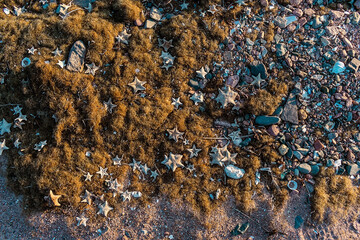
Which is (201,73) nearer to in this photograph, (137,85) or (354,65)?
(137,85)

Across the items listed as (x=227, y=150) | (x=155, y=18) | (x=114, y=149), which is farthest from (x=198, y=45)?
(x=114, y=149)

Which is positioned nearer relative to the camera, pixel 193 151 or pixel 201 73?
pixel 193 151

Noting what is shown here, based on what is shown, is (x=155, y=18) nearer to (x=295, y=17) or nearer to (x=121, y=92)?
(x=121, y=92)

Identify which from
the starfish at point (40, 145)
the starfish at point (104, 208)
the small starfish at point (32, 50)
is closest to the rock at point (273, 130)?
the starfish at point (104, 208)

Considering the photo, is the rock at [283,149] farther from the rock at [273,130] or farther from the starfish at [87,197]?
the starfish at [87,197]

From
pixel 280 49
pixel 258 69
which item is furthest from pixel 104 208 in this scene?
pixel 280 49

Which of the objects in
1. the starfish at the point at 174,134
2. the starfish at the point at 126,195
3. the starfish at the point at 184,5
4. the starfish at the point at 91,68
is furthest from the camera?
the starfish at the point at 184,5
